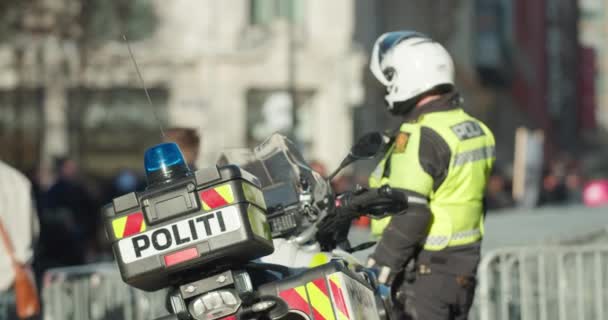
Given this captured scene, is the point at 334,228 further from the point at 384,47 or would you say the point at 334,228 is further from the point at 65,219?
the point at 65,219

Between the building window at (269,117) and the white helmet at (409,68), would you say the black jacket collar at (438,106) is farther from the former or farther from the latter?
the building window at (269,117)

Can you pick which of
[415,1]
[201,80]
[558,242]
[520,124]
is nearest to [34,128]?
[201,80]

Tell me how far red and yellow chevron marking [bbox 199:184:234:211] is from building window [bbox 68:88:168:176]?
20132mm

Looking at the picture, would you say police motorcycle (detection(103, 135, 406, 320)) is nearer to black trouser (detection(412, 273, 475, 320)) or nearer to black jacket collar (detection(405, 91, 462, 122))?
black trouser (detection(412, 273, 475, 320))

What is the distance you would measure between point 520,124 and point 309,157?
Answer: 21.2 metres

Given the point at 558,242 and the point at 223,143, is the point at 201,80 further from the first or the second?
the point at 558,242

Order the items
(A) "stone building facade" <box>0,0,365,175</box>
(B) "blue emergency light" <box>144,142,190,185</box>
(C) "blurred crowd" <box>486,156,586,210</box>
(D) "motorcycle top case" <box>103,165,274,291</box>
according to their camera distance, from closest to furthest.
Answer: (D) "motorcycle top case" <box>103,165,274,291</box>
(B) "blue emergency light" <box>144,142,190,185</box>
(C) "blurred crowd" <box>486,156,586,210</box>
(A) "stone building facade" <box>0,0,365,175</box>

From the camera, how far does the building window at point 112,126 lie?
2419 cm

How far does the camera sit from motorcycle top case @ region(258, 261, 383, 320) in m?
→ 4.11

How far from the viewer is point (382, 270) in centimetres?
538

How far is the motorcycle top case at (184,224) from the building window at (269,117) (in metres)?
18.5

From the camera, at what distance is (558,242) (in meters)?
9.20

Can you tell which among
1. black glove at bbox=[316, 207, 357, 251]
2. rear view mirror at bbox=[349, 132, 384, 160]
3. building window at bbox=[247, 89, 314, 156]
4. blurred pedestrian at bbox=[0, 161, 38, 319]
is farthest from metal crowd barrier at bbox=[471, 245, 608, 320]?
building window at bbox=[247, 89, 314, 156]

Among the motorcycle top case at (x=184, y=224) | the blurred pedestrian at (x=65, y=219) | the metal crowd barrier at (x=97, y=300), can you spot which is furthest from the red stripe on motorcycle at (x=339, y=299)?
the blurred pedestrian at (x=65, y=219)
